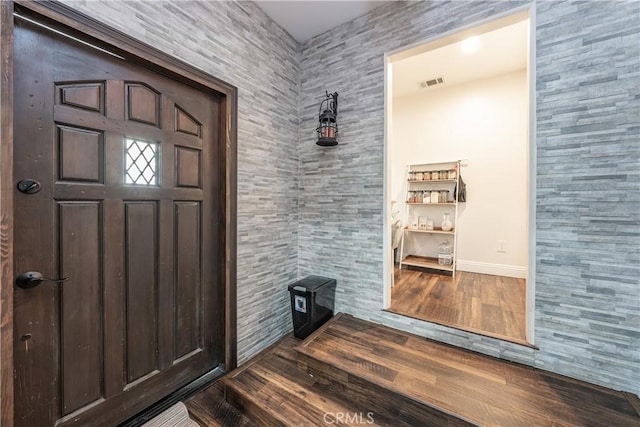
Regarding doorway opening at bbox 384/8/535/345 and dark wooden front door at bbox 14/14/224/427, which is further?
doorway opening at bbox 384/8/535/345

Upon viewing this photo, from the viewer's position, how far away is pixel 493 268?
342cm

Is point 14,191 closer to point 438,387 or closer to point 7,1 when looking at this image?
point 7,1

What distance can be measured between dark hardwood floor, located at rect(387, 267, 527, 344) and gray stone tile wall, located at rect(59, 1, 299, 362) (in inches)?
43.1

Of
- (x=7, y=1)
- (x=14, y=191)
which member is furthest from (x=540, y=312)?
(x=7, y=1)

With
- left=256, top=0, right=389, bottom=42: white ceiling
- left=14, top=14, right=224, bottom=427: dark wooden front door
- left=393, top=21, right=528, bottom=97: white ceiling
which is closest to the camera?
left=14, top=14, right=224, bottom=427: dark wooden front door

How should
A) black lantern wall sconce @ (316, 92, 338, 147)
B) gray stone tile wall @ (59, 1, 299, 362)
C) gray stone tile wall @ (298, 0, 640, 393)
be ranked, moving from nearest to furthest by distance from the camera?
gray stone tile wall @ (298, 0, 640, 393), gray stone tile wall @ (59, 1, 299, 362), black lantern wall sconce @ (316, 92, 338, 147)

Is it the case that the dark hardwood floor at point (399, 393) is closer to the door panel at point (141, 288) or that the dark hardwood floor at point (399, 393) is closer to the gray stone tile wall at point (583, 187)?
the gray stone tile wall at point (583, 187)

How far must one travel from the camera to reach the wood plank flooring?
3.92ft

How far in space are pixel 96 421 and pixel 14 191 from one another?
1192mm

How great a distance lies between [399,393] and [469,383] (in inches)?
16.9

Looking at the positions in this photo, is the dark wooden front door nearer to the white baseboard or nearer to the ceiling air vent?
the ceiling air vent

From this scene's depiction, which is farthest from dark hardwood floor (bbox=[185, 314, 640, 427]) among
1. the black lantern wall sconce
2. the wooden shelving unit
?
the wooden shelving unit

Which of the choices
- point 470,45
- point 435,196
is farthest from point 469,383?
point 470,45

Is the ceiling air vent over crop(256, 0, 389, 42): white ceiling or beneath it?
over
